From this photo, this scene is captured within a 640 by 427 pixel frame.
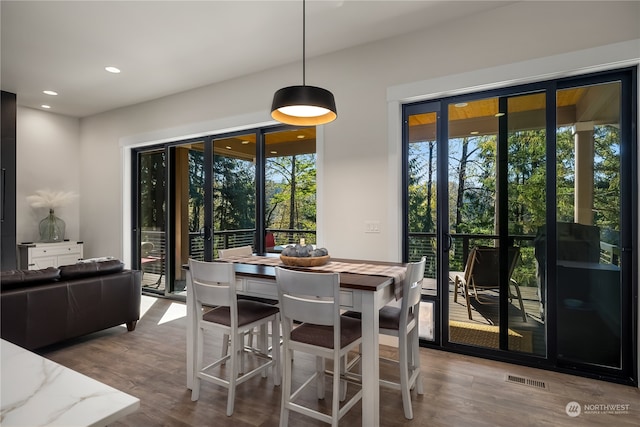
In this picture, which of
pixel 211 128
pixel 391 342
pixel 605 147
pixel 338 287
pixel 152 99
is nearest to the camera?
pixel 338 287

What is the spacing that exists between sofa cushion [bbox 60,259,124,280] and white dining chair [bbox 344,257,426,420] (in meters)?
2.57

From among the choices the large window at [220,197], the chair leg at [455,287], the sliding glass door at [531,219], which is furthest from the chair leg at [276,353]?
the chair leg at [455,287]

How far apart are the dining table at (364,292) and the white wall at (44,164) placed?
16.3ft

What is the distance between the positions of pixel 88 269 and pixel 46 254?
9.61ft

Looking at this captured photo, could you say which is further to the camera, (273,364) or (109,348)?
(109,348)

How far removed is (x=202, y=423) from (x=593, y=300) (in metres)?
3.02

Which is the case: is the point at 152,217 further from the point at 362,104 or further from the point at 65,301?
the point at 362,104

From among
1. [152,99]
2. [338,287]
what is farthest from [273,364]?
[152,99]

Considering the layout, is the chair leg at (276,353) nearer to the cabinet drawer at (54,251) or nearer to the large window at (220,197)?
the large window at (220,197)

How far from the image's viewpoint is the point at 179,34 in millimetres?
3420

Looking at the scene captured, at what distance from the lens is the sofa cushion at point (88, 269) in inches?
128

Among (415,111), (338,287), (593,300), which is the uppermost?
(415,111)

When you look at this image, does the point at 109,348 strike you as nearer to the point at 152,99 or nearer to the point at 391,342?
the point at 391,342

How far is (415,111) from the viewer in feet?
11.3
